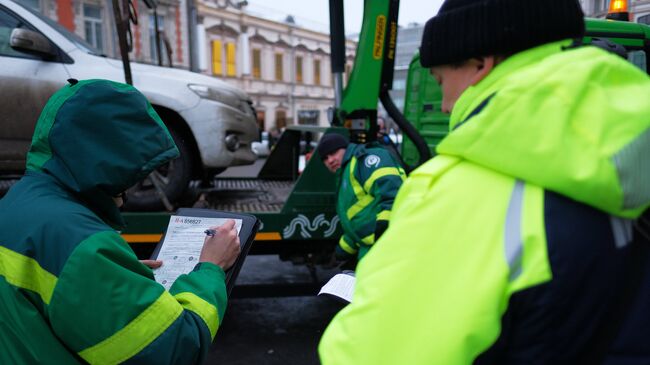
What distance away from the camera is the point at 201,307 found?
1475 millimetres

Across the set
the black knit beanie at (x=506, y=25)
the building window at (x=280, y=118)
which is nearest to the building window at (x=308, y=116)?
the building window at (x=280, y=118)

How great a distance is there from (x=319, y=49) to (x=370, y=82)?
3416 centimetres

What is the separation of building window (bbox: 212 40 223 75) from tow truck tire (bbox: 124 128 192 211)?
2781cm

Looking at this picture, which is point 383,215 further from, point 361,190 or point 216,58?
point 216,58

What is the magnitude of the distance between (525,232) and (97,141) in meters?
1.15

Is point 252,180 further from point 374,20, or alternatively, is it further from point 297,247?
point 374,20

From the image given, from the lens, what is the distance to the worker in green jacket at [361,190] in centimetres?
354

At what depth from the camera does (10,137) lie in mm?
3973

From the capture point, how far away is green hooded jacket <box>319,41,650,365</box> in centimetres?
75

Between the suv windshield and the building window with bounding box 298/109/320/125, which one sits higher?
the suv windshield

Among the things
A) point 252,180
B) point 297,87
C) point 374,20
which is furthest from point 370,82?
point 297,87

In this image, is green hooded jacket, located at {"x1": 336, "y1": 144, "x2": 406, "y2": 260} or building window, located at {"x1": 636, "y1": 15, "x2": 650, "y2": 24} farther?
building window, located at {"x1": 636, "y1": 15, "x2": 650, "y2": 24}

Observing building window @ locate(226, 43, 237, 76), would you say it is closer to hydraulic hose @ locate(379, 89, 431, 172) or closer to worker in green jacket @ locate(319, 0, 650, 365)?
hydraulic hose @ locate(379, 89, 431, 172)

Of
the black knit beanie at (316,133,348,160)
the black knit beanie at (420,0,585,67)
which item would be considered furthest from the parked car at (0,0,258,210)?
the black knit beanie at (420,0,585,67)
